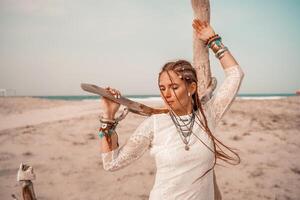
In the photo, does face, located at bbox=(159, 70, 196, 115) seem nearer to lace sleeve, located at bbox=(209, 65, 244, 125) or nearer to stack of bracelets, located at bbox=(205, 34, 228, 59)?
lace sleeve, located at bbox=(209, 65, 244, 125)

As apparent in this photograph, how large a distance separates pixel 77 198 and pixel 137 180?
1822mm

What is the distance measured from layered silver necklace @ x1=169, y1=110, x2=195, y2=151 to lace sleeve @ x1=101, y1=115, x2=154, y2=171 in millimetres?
166

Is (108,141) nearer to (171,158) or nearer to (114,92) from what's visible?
(114,92)

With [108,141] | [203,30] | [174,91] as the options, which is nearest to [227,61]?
[203,30]

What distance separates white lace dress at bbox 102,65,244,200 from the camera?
190 cm

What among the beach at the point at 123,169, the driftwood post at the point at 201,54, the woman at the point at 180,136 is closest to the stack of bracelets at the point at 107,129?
the woman at the point at 180,136

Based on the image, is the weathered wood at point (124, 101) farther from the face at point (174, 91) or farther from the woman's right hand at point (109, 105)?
the face at point (174, 91)

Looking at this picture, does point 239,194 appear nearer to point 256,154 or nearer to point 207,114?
point 256,154

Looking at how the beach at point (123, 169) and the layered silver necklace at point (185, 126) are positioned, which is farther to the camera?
the beach at point (123, 169)

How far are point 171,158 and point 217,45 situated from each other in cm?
95

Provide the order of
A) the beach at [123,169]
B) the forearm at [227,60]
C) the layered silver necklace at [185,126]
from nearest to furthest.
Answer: the layered silver necklace at [185,126] → the forearm at [227,60] → the beach at [123,169]

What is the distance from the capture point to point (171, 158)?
6.23 ft

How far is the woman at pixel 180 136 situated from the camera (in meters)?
1.90

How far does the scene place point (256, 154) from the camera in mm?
10672
